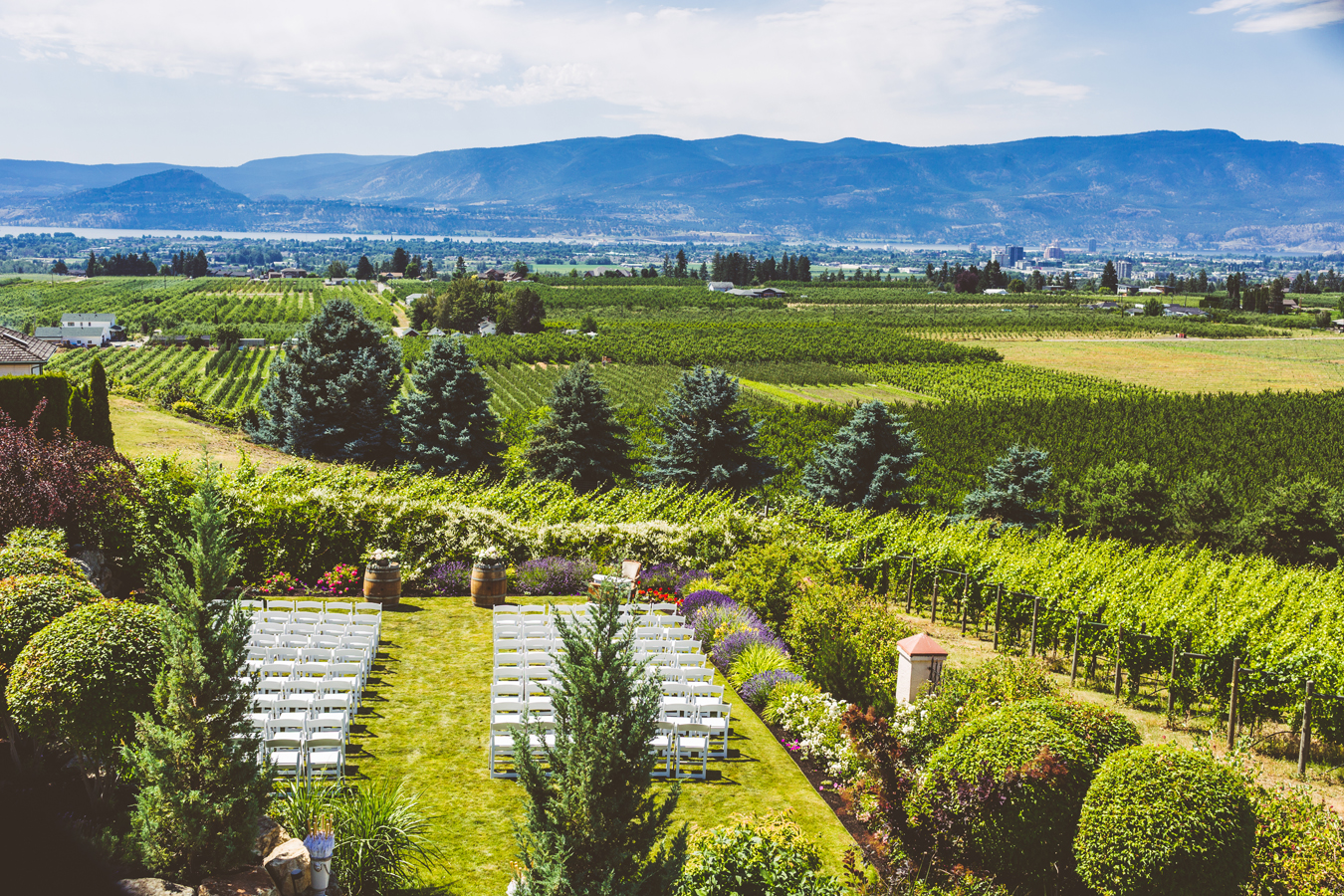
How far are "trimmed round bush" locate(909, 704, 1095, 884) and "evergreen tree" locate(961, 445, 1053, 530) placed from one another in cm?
2524

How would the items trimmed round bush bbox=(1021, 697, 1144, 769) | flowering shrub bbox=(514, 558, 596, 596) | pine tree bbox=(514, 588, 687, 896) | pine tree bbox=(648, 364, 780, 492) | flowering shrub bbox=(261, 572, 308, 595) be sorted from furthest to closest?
1. pine tree bbox=(648, 364, 780, 492)
2. flowering shrub bbox=(514, 558, 596, 596)
3. flowering shrub bbox=(261, 572, 308, 595)
4. trimmed round bush bbox=(1021, 697, 1144, 769)
5. pine tree bbox=(514, 588, 687, 896)

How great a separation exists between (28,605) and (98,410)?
14356 mm

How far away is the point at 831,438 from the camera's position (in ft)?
173

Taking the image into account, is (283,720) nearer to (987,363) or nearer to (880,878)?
(880,878)

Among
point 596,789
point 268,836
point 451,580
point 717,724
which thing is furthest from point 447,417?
point 596,789

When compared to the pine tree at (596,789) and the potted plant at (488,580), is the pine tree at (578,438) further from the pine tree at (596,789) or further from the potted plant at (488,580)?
the pine tree at (596,789)

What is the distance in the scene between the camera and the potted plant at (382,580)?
17.7 meters

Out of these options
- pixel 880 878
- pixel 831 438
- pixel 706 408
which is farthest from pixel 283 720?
pixel 831 438

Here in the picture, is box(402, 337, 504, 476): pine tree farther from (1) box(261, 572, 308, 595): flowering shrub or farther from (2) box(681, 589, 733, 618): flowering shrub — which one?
(2) box(681, 589, 733, 618): flowering shrub

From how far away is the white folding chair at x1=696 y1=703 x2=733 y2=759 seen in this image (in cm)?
1210

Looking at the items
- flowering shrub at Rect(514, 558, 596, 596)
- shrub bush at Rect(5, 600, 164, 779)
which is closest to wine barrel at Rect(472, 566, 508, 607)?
flowering shrub at Rect(514, 558, 596, 596)

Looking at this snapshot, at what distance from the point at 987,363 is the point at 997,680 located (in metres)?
86.2

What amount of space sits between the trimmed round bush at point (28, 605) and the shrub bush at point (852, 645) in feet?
31.1

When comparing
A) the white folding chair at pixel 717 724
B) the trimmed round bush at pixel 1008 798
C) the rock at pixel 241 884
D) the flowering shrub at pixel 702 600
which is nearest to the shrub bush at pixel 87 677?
the rock at pixel 241 884
